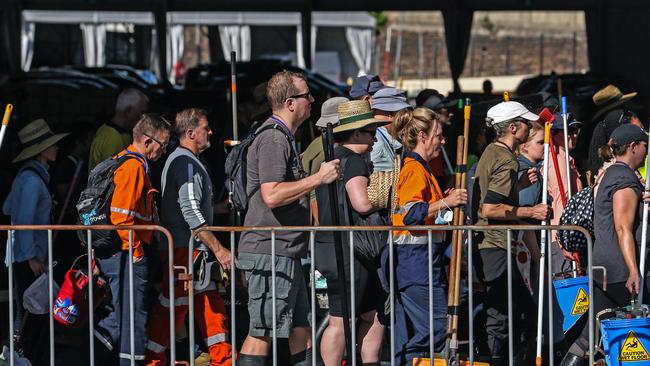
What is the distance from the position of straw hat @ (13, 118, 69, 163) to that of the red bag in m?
1.21

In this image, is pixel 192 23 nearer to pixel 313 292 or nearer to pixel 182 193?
pixel 182 193

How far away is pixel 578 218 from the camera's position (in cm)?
785

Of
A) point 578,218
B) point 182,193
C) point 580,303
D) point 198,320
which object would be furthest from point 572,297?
point 182,193

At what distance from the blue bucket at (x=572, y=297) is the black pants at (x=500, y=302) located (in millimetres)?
466

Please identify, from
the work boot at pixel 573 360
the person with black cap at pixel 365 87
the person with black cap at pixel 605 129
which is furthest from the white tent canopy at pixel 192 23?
the work boot at pixel 573 360

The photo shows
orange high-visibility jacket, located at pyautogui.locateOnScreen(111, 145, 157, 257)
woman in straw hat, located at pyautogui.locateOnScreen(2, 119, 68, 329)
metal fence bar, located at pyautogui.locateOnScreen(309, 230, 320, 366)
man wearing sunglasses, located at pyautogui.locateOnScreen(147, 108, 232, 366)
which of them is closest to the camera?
metal fence bar, located at pyautogui.locateOnScreen(309, 230, 320, 366)

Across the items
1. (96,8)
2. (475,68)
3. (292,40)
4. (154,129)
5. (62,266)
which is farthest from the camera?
(475,68)

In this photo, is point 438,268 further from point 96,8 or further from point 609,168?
point 96,8

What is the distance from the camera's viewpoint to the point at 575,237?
301 inches

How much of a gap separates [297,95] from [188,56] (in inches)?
1275

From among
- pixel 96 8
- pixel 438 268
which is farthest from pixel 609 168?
pixel 96 8

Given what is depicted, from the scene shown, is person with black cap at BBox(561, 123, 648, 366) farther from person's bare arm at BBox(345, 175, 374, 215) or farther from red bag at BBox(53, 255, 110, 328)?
red bag at BBox(53, 255, 110, 328)

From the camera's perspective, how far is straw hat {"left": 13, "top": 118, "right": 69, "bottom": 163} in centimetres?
859

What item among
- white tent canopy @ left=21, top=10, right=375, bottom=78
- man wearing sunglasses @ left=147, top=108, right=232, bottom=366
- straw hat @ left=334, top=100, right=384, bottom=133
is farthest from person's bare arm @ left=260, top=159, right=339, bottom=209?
white tent canopy @ left=21, top=10, right=375, bottom=78
